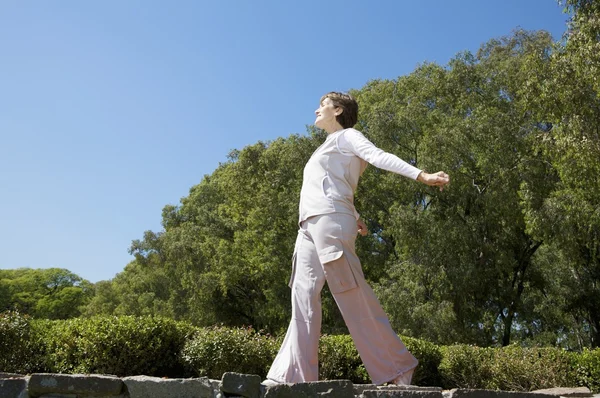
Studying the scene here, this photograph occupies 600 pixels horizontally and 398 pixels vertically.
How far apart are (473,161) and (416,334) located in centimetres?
690

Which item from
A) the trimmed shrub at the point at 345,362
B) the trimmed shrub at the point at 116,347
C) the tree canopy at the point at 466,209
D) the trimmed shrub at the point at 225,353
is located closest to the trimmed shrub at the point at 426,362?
the trimmed shrub at the point at 345,362

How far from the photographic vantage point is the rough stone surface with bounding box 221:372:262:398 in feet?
12.5

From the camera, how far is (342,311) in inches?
189

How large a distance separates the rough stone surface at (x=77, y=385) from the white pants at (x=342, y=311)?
1.24 m

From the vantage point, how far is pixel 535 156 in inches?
871

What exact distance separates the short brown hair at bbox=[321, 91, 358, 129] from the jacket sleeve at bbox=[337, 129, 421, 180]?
300 millimetres

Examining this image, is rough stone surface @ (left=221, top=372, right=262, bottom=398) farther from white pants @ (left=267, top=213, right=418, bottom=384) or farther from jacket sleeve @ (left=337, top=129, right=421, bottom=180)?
jacket sleeve @ (left=337, top=129, right=421, bottom=180)

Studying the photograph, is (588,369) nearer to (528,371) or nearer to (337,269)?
(528,371)

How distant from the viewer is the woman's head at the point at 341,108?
554 centimetres

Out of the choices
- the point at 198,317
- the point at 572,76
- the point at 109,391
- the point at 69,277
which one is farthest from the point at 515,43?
the point at 69,277

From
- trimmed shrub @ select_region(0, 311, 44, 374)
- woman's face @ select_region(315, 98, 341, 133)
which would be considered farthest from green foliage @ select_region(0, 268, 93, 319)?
woman's face @ select_region(315, 98, 341, 133)

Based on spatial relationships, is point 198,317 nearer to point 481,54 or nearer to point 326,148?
point 481,54

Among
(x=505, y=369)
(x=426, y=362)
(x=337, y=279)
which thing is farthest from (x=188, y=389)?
(x=505, y=369)

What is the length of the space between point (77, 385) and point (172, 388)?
0.65 m
